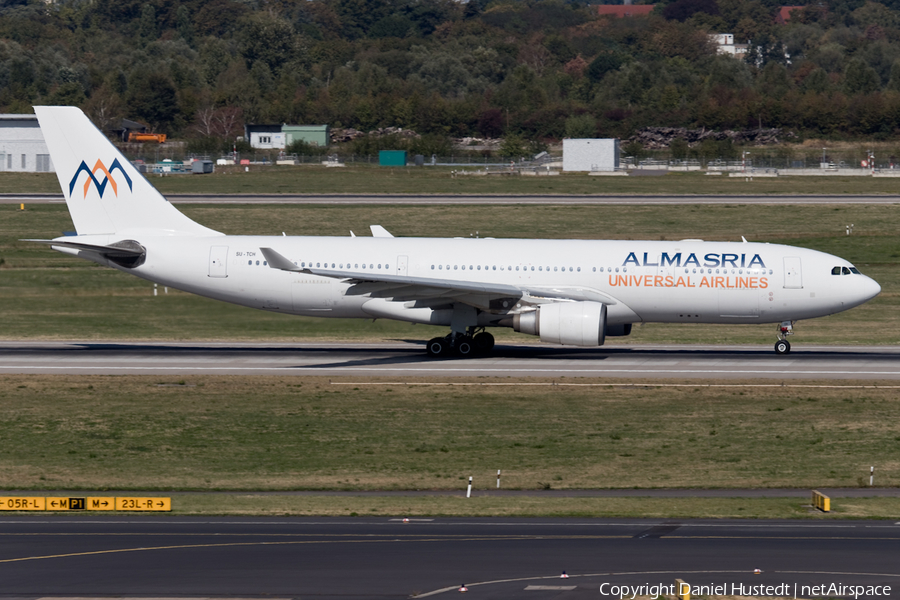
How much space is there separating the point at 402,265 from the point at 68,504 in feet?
70.4

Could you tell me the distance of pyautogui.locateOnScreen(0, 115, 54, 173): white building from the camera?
11968 cm

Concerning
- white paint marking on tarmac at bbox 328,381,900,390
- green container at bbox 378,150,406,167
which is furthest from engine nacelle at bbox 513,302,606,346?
green container at bbox 378,150,406,167

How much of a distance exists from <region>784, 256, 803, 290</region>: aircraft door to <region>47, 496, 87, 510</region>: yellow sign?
28164 mm

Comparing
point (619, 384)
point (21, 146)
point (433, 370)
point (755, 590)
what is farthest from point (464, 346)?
point (21, 146)

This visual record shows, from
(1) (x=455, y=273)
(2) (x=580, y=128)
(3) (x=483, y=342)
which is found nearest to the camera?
(1) (x=455, y=273)

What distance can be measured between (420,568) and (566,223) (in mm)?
63589

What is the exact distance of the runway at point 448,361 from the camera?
136ft

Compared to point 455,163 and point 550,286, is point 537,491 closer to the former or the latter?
point 550,286

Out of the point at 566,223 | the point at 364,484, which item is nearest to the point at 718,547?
the point at 364,484

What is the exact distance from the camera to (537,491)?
27969mm

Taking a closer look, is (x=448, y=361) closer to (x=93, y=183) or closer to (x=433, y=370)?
(x=433, y=370)

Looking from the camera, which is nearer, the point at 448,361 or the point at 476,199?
the point at 448,361

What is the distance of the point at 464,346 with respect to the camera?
45.2 metres

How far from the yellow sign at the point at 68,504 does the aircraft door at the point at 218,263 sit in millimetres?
20726
